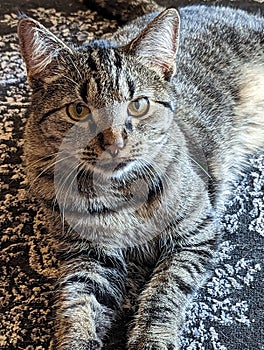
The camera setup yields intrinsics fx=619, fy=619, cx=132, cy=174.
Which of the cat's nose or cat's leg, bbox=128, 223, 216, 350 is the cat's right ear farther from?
cat's leg, bbox=128, 223, 216, 350

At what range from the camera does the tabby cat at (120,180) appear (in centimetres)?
138

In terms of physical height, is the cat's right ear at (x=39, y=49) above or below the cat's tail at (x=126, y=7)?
below

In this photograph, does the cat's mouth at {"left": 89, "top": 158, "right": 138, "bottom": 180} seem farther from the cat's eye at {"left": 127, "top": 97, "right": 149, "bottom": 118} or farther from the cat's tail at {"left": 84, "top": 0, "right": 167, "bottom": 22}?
the cat's tail at {"left": 84, "top": 0, "right": 167, "bottom": 22}

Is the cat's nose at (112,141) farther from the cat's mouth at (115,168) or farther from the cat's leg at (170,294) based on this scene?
the cat's leg at (170,294)

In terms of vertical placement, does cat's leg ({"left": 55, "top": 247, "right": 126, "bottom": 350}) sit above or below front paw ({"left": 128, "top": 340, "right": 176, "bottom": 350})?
above

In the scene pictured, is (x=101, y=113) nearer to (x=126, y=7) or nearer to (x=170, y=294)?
(x=170, y=294)

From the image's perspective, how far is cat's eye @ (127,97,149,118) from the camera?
4.55 ft

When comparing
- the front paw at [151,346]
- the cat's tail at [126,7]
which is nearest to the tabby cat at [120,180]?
the front paw at [151,346]

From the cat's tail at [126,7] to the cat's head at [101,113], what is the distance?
0.85 meters

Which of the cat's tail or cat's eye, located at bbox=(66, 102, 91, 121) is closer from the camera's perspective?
cat's eye, located at bbox=(66, 102, 91, 121)

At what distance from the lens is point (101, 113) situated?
4.43 feet

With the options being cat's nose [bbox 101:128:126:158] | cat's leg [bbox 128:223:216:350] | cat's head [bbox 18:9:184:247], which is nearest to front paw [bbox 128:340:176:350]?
cat's leg [bbox 128:223:216:350]

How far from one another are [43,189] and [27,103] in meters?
0.70

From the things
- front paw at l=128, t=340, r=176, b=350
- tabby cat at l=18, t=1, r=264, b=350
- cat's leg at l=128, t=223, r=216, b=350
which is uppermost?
tabby cat at l=18, t=1, r=264, b=350
